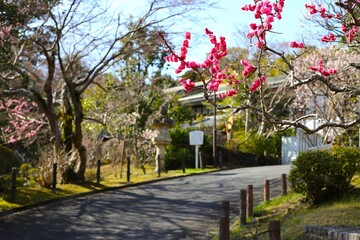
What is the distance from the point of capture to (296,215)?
35.1 ft

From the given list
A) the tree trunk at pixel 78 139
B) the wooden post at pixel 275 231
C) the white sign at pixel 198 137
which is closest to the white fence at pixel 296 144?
the white sign at pixel 198 137

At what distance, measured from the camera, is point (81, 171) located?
18.3m

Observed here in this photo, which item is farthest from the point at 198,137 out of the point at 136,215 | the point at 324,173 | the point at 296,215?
the point at 296,215

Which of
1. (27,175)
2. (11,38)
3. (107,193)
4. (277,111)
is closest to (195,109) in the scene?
(277,111)

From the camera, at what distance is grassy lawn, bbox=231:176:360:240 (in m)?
9.05

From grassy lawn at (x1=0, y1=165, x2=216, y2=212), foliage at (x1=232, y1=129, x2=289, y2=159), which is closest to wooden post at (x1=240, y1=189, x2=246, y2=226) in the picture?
grassy lawn at (x1=0, y1=165, x2=216, y2=212)

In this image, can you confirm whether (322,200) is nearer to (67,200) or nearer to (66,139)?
(67,200)

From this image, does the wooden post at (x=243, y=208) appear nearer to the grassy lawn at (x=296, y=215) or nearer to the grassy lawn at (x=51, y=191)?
the grassy lawn at (x=296, y=215)

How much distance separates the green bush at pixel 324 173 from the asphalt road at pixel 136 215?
2022mm

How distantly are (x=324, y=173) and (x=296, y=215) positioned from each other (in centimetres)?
114

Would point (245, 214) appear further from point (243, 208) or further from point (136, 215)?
point (136, 215)

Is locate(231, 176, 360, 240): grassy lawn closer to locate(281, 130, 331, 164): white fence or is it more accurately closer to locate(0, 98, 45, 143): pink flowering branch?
locate(0, 98, 45, 143): pink flowering branch

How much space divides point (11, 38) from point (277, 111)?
69.5 ft

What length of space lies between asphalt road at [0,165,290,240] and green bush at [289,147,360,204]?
6.63ft
